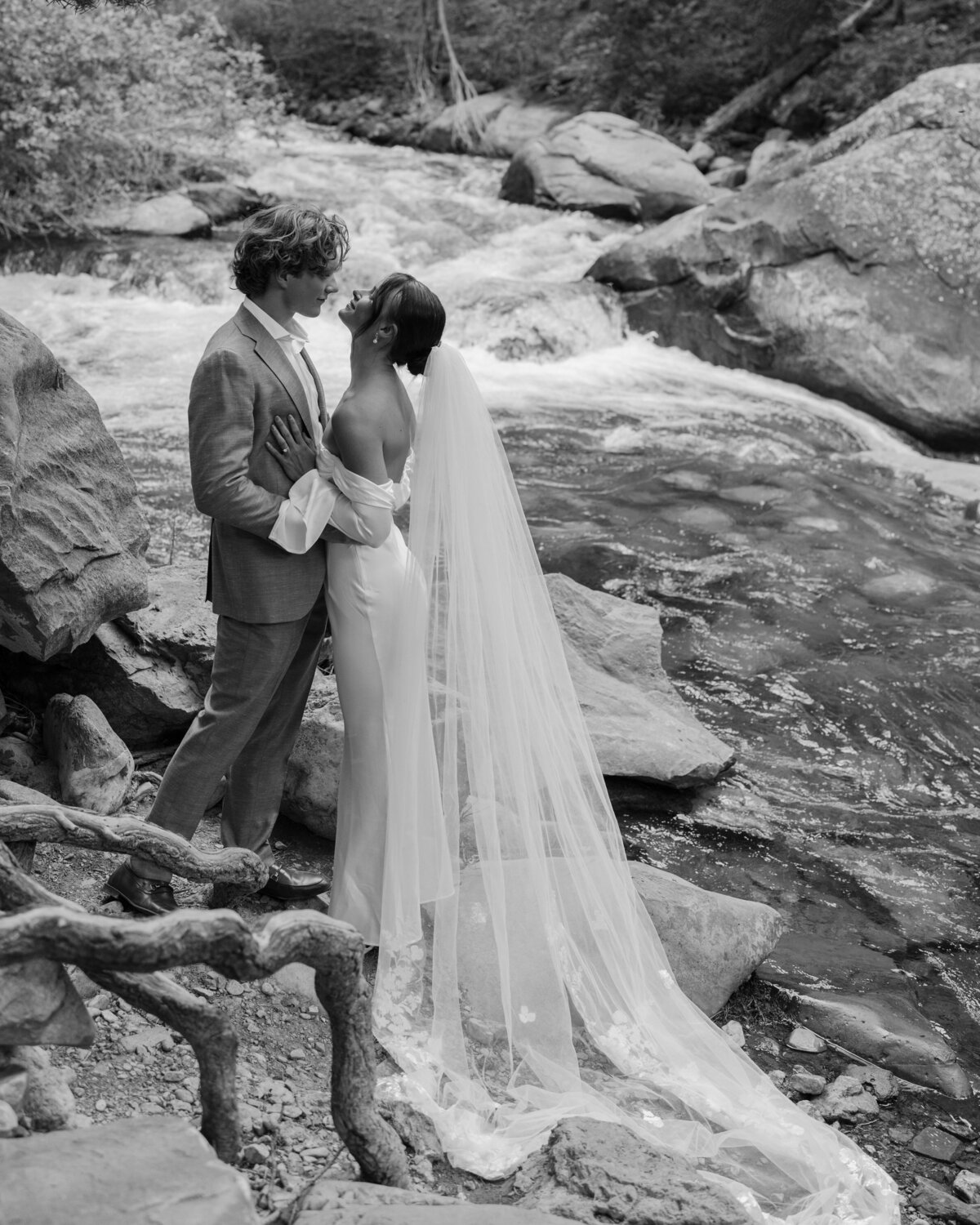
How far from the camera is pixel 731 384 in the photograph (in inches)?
430

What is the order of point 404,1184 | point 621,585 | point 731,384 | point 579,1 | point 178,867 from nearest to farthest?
point 404,1184 < point 178,867 < point 621,585 < point 731,384 < point 579,1

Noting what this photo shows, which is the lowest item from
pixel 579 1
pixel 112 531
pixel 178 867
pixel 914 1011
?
pixel 914 1011

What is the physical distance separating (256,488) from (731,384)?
27.2ft

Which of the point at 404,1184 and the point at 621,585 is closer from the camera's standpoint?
the point at 404,1184

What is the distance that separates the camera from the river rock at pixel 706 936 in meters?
3.79

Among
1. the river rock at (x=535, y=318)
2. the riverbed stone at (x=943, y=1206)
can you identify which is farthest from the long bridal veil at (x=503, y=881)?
the river rock at (x=535, y=318)

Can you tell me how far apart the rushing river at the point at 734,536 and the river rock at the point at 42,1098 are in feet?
8.54

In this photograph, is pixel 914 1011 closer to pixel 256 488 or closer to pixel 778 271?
pixel 256 488

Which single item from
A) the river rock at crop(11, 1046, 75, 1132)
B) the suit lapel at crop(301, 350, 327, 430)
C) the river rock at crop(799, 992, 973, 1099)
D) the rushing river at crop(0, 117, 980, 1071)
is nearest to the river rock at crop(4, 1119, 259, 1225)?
the river rock at crop(11, 1046, 75, 1132)

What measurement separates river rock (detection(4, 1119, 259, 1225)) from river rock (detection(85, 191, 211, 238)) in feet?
39.8

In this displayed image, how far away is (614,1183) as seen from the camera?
8.78 feet

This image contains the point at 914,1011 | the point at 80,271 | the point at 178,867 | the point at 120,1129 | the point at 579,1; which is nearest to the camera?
the point at 120,1129

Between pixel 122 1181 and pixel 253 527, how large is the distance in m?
1.79

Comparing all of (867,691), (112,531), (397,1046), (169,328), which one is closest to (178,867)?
(397,1046)
